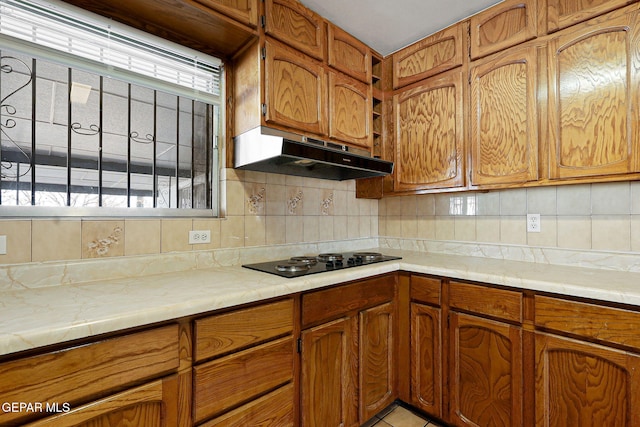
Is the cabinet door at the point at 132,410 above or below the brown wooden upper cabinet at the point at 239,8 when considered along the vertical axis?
below

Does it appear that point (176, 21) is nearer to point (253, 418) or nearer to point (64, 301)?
point (64, 301)

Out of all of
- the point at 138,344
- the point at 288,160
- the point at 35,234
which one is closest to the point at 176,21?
the point at 288,160

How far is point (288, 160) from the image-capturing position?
5.47ft

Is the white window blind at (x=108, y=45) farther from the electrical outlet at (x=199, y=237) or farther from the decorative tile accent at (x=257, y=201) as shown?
the electrical outlet at (x=199, y=237)

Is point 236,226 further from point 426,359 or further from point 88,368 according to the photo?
point 426,359

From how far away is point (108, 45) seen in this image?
143 cm

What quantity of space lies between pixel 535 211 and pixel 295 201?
1.48 m

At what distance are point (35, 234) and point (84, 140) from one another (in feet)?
1.52

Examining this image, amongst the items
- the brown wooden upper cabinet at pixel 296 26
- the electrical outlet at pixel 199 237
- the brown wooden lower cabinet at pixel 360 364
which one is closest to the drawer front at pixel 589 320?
the brown wooden lower cabinet at pixel 360 364

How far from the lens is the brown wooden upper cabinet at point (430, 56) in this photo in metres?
1.90

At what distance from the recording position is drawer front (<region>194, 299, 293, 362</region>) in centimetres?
106

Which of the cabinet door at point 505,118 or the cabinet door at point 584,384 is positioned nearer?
the cabinet door at point 584,384

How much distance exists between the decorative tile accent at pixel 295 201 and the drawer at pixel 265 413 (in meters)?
1.07

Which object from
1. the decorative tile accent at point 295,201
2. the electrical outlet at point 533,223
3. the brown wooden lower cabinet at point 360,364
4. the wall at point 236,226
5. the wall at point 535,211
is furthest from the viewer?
the decorative tile accent at point 295,201
